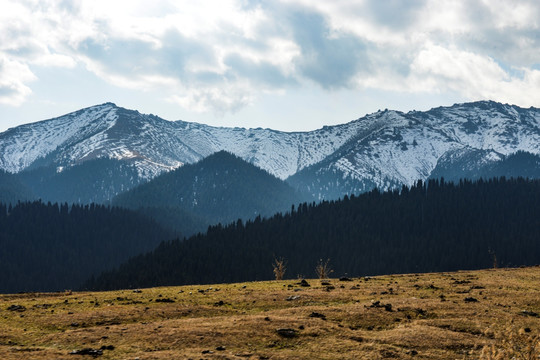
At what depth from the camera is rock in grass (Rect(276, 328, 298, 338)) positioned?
27.7 meters

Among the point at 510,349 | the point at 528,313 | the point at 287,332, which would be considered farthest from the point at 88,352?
the point at 528,313

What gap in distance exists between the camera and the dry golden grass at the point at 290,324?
979 inches

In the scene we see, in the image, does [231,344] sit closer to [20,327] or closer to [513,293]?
[20,327]

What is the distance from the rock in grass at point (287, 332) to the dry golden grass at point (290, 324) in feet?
0.75

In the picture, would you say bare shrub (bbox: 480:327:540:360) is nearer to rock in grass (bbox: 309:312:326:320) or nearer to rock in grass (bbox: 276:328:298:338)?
rock in grass (bbox: 276:328:298:338)

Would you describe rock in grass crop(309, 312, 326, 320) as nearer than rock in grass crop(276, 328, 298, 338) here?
No

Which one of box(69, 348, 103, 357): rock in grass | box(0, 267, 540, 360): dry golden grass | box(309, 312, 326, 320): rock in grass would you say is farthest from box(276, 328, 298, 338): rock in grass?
box(69, 348, 103, 357): rock in grass

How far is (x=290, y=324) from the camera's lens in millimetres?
29609

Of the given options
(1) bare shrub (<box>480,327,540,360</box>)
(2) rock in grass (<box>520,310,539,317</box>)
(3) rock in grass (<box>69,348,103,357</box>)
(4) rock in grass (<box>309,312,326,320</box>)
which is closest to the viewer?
(1) bare shrub (<box>480,327,540,360</box>)

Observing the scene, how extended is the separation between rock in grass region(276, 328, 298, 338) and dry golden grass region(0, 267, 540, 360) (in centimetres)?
23

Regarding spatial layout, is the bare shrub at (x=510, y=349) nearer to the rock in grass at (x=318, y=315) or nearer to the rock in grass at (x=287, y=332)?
the rock in grass at (x=287, y=332)

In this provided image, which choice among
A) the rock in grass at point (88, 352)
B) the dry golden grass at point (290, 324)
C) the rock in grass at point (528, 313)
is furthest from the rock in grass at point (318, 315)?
the rock in grass at point (88, 352)

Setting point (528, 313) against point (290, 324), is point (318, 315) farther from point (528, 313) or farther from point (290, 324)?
point (528, 313)

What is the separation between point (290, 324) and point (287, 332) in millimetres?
1814
